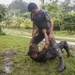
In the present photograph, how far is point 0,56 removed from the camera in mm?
6590

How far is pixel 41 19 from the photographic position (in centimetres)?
554

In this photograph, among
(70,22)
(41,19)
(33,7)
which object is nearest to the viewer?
(33,7)

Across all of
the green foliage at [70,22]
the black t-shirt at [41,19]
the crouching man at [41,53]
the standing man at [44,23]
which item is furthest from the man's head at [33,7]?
the green foliage at [70,22]

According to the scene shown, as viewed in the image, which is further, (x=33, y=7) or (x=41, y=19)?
(x=41, y=19)

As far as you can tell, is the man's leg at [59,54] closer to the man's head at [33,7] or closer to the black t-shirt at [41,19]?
the black t-shirt at [41,19]

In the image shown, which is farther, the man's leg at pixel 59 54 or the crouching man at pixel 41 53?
the crouching man at pixel 41 53

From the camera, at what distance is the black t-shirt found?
5.48 meters

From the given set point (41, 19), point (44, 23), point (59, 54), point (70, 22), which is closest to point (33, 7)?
point (41, 19)

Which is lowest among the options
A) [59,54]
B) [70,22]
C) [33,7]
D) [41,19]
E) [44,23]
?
[70,22]

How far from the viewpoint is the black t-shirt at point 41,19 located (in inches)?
216

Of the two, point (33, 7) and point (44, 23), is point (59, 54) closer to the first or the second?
point (44, 23)

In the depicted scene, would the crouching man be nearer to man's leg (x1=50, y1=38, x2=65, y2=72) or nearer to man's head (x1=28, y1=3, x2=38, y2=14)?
man's leg (x1=50, y1=38, x2=65, y2=72)

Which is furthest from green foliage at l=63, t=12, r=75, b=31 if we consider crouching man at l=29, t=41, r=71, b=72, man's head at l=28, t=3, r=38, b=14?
man's head at l=28, t=3, r=38, b=14

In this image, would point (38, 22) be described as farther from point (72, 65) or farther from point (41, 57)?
point (72, 65)
